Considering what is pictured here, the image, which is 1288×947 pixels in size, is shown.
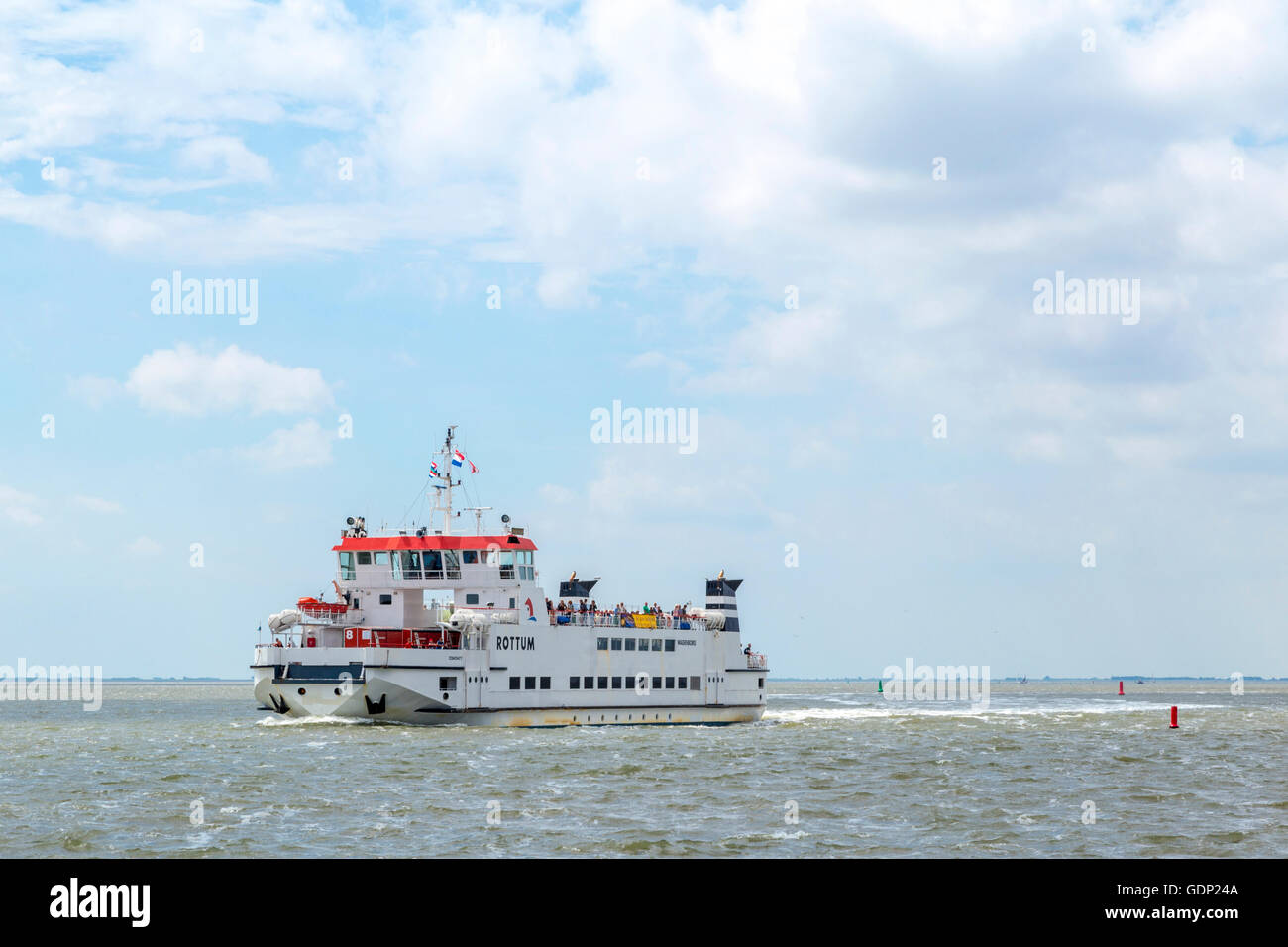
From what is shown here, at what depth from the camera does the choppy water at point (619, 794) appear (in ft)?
91.9

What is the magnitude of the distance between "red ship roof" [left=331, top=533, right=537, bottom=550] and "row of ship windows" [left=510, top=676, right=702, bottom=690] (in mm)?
6172

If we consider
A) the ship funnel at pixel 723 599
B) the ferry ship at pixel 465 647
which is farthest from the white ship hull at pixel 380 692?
the ship funnel at pixel 723 599

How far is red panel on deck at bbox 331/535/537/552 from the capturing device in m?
62.2

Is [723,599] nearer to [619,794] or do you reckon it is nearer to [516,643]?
[516,643]

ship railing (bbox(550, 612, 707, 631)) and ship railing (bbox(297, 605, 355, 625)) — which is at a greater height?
ship railing (bbox(297, 605, 355, 625))

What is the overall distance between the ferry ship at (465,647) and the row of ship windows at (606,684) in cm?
7

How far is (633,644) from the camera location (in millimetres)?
68875

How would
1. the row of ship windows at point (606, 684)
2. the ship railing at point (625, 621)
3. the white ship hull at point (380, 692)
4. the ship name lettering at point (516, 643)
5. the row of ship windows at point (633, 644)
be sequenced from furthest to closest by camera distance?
the row of ship windows at point (633, 644), the ship railing at point (625, 621), the row of ship windows at point (606, 684), the ship name lettering at point (516, 643), the white ship hull at point (380, 692)

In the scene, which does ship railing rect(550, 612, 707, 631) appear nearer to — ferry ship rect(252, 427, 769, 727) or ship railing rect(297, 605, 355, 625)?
ferry ship rect(252, 427, 769, 727)

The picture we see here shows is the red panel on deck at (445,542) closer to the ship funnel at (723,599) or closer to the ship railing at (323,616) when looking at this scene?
the ship railing at (323,616)

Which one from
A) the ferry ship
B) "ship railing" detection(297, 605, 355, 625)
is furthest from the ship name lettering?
"ship railing" detection(297, 605, 355, 625)

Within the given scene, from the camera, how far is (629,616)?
70.0m
